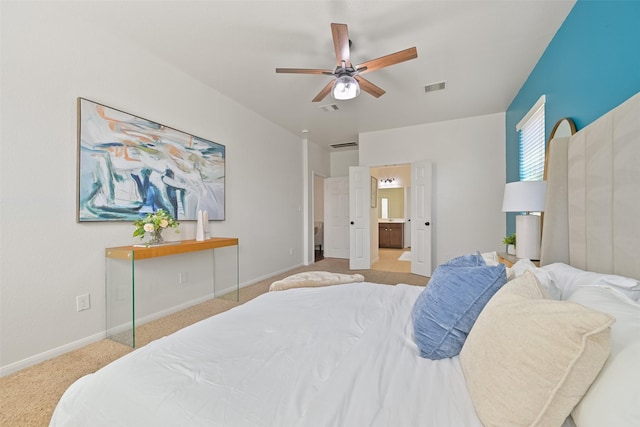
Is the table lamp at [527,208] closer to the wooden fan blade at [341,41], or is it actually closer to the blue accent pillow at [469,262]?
the blue accent pillow at [469,262]

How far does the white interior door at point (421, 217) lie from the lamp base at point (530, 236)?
7.62 ft

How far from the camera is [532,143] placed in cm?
306

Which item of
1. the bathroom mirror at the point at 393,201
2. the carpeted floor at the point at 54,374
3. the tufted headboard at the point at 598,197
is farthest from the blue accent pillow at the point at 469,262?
the bathroom mirror at the point at 393,201

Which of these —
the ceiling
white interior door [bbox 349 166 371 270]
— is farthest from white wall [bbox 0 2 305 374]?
white interior door [bbox 349 166 371 270]

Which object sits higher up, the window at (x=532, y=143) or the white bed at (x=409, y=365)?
the window at (x=532, y=143)

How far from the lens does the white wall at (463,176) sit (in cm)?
443

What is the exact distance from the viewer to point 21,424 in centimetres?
142

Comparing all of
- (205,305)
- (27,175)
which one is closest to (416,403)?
(27,175)

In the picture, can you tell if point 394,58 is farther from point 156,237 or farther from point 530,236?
point 156,237

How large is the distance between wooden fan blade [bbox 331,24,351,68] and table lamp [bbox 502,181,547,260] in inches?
69.7

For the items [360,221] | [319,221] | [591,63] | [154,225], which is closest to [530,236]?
[591,63]

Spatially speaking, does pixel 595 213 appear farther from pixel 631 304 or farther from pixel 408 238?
pixel 408 238

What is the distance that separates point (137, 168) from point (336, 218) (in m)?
4.70

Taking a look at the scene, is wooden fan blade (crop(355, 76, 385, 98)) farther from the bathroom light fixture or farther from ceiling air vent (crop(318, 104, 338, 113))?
ceiling air vent (crop(318, 104, 338, 113))
